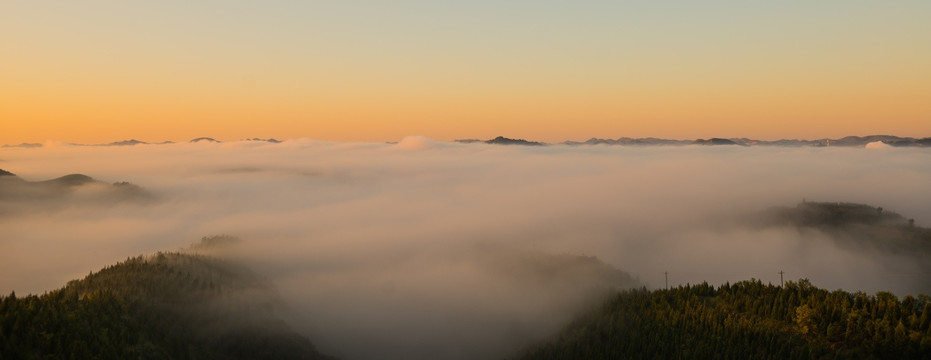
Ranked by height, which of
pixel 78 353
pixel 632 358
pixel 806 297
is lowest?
pixel 632 358

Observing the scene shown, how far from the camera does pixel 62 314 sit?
194m

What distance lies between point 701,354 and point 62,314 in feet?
850

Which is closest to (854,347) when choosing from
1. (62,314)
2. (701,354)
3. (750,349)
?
(750,349)

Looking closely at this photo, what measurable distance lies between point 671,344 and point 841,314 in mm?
60534

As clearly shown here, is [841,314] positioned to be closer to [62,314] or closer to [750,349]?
[750,349]

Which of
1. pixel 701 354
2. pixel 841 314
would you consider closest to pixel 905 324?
pixel 841 314

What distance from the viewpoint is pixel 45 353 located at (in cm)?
16825

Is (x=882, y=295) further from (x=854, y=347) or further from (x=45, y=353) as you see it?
(x=45, y=353)

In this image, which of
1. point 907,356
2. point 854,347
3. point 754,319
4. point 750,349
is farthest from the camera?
point 754,319

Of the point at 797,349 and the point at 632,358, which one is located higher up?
the point at 797,349

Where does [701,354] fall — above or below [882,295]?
below

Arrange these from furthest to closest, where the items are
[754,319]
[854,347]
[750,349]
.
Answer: [754,319]
[750,349]
[854,347]

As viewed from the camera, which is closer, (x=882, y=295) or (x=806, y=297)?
(x=882, y=295)

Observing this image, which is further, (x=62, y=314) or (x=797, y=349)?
(x=62, y=314)
